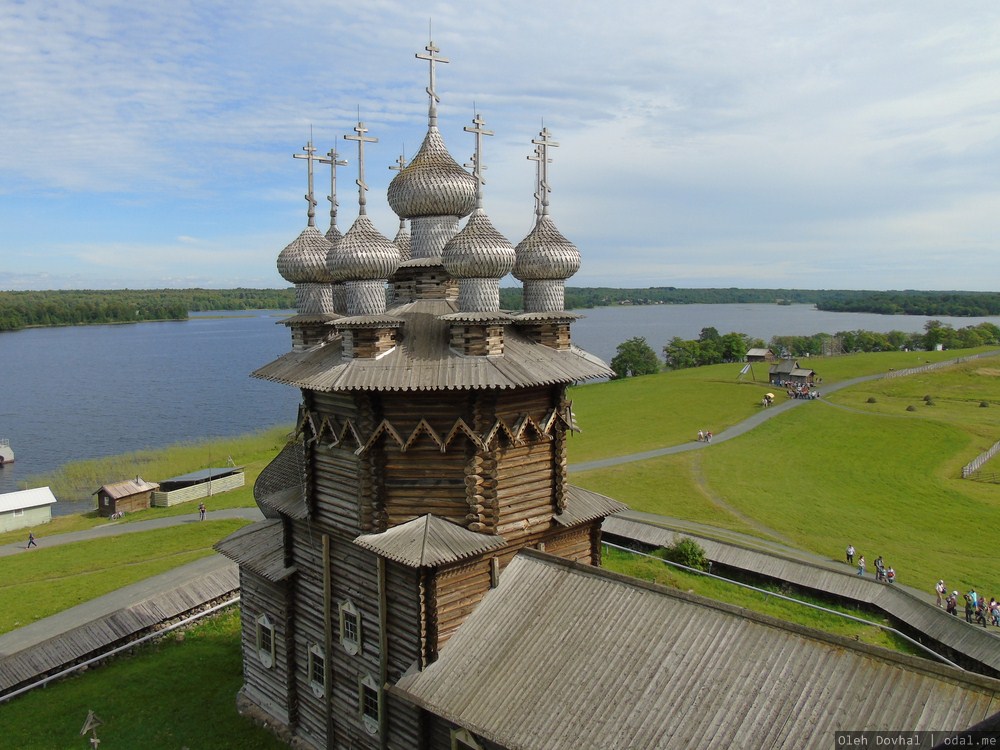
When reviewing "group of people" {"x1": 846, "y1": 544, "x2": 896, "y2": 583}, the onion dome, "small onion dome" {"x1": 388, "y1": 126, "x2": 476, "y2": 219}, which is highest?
"small onion dome" {"x1": 388, "y1": 126, "x2": 476, "y2": 219}

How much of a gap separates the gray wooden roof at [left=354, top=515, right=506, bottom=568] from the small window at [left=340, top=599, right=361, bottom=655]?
1.76m

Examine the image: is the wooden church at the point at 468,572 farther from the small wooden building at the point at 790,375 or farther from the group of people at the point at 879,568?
the small wooden building at the point at 790,375

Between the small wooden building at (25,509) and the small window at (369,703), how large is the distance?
3205 centimetres

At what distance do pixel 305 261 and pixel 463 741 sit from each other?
998 centimetres

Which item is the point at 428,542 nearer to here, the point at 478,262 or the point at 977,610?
the point at 478,262

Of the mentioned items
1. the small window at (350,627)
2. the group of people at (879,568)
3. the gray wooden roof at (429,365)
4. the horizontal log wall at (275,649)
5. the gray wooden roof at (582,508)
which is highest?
the gray wooden roof at (429,365)

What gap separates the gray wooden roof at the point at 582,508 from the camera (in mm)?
12719

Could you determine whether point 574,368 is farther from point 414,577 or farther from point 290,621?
point 290,621

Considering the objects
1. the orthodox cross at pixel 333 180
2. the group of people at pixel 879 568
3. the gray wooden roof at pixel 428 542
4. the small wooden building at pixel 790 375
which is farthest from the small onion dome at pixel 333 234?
the small wooden building at pixel 790 375

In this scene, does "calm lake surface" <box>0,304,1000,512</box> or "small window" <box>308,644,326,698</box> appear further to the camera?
"calm lake surface" <box>0,304,1000,512</box>

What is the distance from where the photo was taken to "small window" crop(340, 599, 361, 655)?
39.5 feet

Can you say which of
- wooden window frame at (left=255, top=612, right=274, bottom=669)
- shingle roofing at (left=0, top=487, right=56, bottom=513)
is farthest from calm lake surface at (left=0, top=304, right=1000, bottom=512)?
wooden window frame at (left=255, top=612, right=274, bottom=669)

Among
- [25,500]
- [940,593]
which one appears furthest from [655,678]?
[25,500]

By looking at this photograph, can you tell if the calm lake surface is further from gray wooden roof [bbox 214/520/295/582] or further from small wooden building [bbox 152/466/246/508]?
gray wooden roof [bbox 214/520/295/582]
